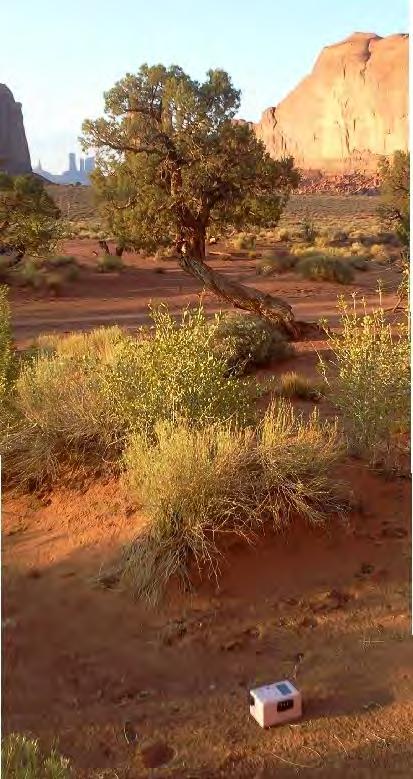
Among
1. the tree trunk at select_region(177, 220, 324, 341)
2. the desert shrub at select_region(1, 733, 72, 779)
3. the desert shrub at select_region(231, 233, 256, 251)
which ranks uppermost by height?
the desert shrub at select_region(231, 233, 256, 251)

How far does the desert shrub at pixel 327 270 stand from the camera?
24.4 m

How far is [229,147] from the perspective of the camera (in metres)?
12.3

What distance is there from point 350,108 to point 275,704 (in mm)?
106715

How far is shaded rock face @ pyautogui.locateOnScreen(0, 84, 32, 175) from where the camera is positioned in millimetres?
87000

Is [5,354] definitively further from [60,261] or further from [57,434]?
[60,261]

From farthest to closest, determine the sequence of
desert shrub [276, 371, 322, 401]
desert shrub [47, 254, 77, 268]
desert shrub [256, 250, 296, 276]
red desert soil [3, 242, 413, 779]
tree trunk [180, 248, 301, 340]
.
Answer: desert shrub [256, 250, 296, 276] → desert shrub [47, 254, 77, 268] → tree trunk [180, 248, 301, 340] → desert shrub [276, 371, 322, 401] → red desert soil [3, 242, 413, 779]

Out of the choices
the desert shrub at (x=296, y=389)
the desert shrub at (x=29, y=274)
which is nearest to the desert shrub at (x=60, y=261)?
the desert shrub at (x=29, y=274)

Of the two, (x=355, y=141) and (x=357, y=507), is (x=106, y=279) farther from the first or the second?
(x=355, y=141)

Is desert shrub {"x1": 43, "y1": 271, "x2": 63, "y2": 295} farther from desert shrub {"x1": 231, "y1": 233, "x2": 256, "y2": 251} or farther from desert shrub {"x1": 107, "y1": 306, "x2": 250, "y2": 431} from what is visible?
desert shrub {"x1": 107, "y1": 306, "x2": 250, "y2": 431}

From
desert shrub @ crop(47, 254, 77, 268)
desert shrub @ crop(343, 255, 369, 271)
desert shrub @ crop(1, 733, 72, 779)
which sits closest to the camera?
desert shrub @ crop(1, 733, 72, 779)

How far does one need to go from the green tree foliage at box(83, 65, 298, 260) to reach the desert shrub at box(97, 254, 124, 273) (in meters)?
12.8

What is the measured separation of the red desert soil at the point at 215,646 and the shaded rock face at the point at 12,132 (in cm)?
8658

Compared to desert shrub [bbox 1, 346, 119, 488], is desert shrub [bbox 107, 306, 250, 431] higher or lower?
higher

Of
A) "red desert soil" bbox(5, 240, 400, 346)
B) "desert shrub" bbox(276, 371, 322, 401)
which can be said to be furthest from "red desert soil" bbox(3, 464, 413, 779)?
"red desert soil" bbox(5, 240, 400, 346)
